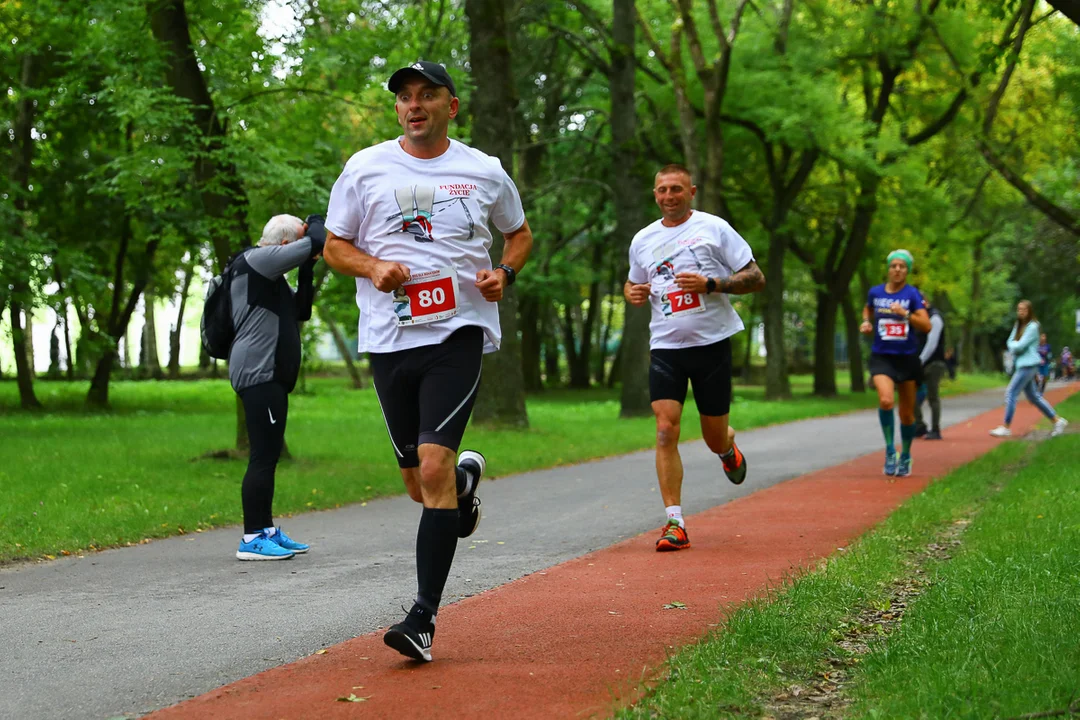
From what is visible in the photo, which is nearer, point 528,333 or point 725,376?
point 725,376

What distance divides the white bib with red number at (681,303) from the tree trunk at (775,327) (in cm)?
2597

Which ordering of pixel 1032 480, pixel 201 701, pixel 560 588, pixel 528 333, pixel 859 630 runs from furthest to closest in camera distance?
pixel 528 333, pixel 1032 480, pixel 560 588, pixel 859 630, pixel 201 701

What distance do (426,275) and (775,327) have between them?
29.6 meters

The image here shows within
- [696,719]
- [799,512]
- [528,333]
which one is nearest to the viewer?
[696,719]

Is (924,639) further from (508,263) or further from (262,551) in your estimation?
(262,551)

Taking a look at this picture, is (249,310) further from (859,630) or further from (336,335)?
(336,335)

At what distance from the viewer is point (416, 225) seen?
16.8ft

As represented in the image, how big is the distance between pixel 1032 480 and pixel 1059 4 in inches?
199

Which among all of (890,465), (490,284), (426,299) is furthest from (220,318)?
(890,465)

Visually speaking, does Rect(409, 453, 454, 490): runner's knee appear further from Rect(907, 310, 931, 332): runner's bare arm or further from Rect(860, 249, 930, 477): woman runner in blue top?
Rect(907, 310, 931, 332): runner's bare arm

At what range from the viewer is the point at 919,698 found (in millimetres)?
3959

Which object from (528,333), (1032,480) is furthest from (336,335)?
(1032,480)

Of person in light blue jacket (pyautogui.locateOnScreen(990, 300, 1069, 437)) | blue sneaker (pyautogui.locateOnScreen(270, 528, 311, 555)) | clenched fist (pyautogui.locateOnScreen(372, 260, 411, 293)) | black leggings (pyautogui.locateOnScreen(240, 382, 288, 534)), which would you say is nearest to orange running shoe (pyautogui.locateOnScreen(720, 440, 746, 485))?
blue sneaker (pyautogui.locateOnScreen(270, 528, 311, 555))

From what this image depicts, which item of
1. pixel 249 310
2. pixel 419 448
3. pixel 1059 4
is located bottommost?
pixel 419 448
